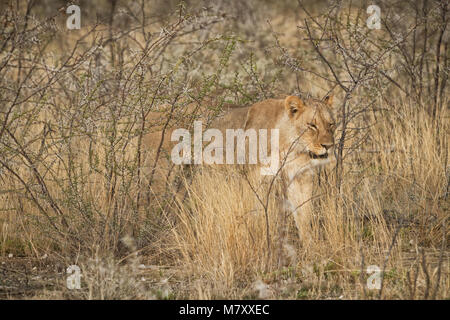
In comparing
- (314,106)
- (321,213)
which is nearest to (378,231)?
(321,213)

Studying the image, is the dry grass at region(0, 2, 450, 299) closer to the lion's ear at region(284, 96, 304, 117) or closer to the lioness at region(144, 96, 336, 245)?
the lioness at region(144, 96, 336, 245)

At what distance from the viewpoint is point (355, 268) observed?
4211mm

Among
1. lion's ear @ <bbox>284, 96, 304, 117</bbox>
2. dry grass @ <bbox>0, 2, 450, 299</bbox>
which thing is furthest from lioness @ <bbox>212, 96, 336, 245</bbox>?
dry grass @ <bbox>0, 2, 450, 299</bbox>

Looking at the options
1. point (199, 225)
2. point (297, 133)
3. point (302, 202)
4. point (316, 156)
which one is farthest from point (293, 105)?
point (199, 225)

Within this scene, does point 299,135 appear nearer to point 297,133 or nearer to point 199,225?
point 297,133

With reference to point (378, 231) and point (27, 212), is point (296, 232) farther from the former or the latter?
point (27, 212)

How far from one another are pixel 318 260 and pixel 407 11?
14.2ft

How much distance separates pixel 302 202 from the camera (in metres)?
5.56

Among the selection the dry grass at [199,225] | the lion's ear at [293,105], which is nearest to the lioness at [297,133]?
the lion's ear at [293,105]

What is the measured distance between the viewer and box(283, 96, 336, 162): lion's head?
17.3 ft

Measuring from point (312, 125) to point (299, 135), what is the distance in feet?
0.66

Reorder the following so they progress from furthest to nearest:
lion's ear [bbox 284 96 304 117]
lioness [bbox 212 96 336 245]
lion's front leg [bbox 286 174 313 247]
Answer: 1. lion's ear [bbox 284 96 304 117]
2. lioness [bbox 212 96 336 245]
3. lion's front leg [bbox 286 174 313 247]

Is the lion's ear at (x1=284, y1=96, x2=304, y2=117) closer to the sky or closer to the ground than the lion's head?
closer to the sky

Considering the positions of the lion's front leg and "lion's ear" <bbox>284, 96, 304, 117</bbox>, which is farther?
"lion's ear" <bbox>284, 96, 304, 117</bbox>
